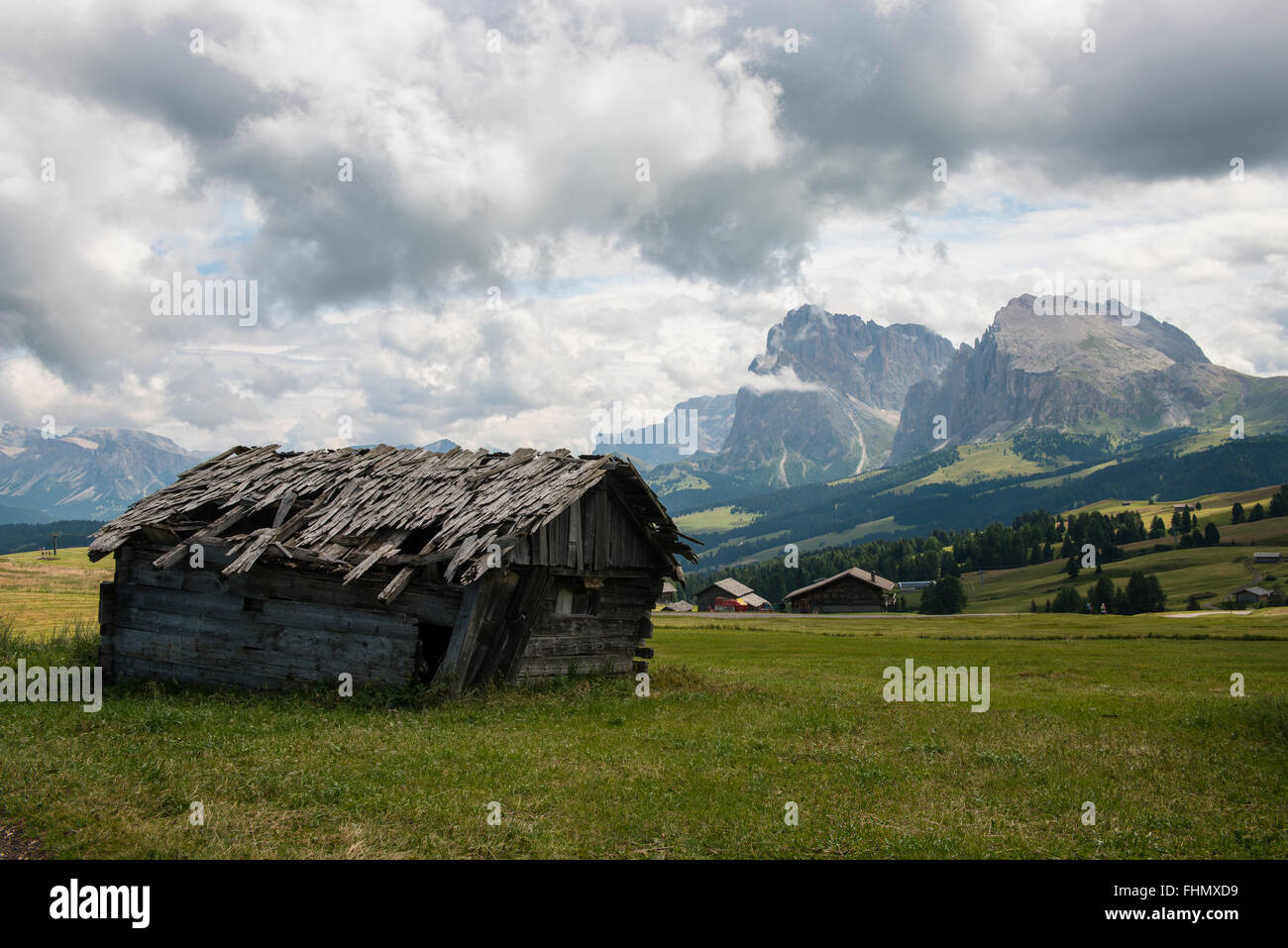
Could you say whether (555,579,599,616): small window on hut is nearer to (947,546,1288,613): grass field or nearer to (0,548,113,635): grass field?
(0,548,113,635): grass field

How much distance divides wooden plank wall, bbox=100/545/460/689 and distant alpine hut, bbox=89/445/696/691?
38 millimetres

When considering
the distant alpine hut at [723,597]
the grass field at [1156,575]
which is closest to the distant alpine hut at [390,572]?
the grass field at [1156,575]

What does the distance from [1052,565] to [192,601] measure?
179 m

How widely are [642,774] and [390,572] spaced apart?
9.45m

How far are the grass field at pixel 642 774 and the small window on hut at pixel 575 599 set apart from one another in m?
1.97

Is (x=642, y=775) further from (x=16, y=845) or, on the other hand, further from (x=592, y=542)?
(x=592, y=542)

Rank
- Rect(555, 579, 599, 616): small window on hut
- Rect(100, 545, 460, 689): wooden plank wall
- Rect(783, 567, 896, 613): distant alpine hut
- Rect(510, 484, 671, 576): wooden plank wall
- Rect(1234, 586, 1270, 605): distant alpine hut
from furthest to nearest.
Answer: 1. Rect(783, 567, 896, 613): distant alpine hut
2. Rect(1234, 586, 1270, 605): distant alpine hut
3. Rect(555, 579, 599, 616): small window on hut
4. Rect(510, 484, 671, 576): wooden plank wall
5. Rect(100, 545, 460, 689): wooden plank wall

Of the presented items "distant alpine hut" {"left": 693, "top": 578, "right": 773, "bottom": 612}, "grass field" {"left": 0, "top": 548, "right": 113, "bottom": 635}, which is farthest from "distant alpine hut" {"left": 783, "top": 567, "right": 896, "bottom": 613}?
"grass field" {"left": 0, "top": 548, "right": 113, "bottom": 635}

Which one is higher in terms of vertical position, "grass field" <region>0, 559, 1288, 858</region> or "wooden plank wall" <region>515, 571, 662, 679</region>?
"wooden plank wall" <region>515, 571, 662, 679</region>

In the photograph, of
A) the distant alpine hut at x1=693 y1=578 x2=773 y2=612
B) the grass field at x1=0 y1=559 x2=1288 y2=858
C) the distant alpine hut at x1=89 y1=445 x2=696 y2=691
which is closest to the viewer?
the grass field at x1=0 y1=559 x2=1288 y2=858

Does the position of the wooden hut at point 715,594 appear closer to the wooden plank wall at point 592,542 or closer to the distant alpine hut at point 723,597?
the distant alpine hut at point 723,597

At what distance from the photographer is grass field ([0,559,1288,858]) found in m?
9.38

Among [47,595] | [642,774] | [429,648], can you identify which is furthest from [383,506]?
[47,595]

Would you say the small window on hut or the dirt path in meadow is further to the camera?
the small window on hut
